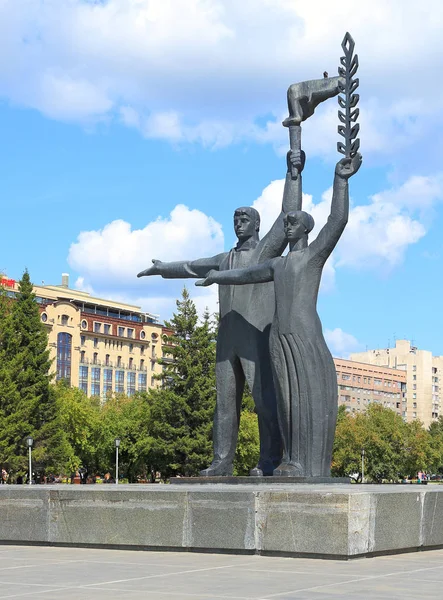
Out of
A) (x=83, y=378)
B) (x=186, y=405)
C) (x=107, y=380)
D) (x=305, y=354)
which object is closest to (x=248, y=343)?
(x=305, y=354)

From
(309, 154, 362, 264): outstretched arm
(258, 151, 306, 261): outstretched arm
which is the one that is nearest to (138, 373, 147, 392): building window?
(258, 151, 306, 261): outstretched arm

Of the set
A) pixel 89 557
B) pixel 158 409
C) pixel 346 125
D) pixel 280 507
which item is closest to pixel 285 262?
pixel 346 125

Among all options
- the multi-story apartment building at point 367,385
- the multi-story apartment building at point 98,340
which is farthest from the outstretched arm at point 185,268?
the multi-story apartment building at point 367,385

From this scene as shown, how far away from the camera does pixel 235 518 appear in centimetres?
1032

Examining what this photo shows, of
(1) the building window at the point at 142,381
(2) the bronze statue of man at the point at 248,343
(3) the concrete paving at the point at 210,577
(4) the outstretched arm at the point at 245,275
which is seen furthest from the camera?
(1) the building window at the point at 142,381

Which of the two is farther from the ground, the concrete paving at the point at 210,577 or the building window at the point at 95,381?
the building window at the point at 95,381

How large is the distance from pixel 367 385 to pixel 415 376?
608 inches

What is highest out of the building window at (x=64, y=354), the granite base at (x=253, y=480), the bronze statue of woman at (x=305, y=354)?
the building window at (x=64, y=354)

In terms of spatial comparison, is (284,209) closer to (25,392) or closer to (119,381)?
(25,392)

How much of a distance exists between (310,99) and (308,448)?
4736 millimetres

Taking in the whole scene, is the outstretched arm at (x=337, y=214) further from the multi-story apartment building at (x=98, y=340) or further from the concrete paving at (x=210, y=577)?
the multi-story apartment building at (x=98, y=340)

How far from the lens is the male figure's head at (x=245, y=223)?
13.1 meters

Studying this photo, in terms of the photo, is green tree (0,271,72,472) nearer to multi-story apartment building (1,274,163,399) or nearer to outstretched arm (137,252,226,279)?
outstretched arm (137,252,226,279)

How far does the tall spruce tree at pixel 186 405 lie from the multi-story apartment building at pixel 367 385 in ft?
282
